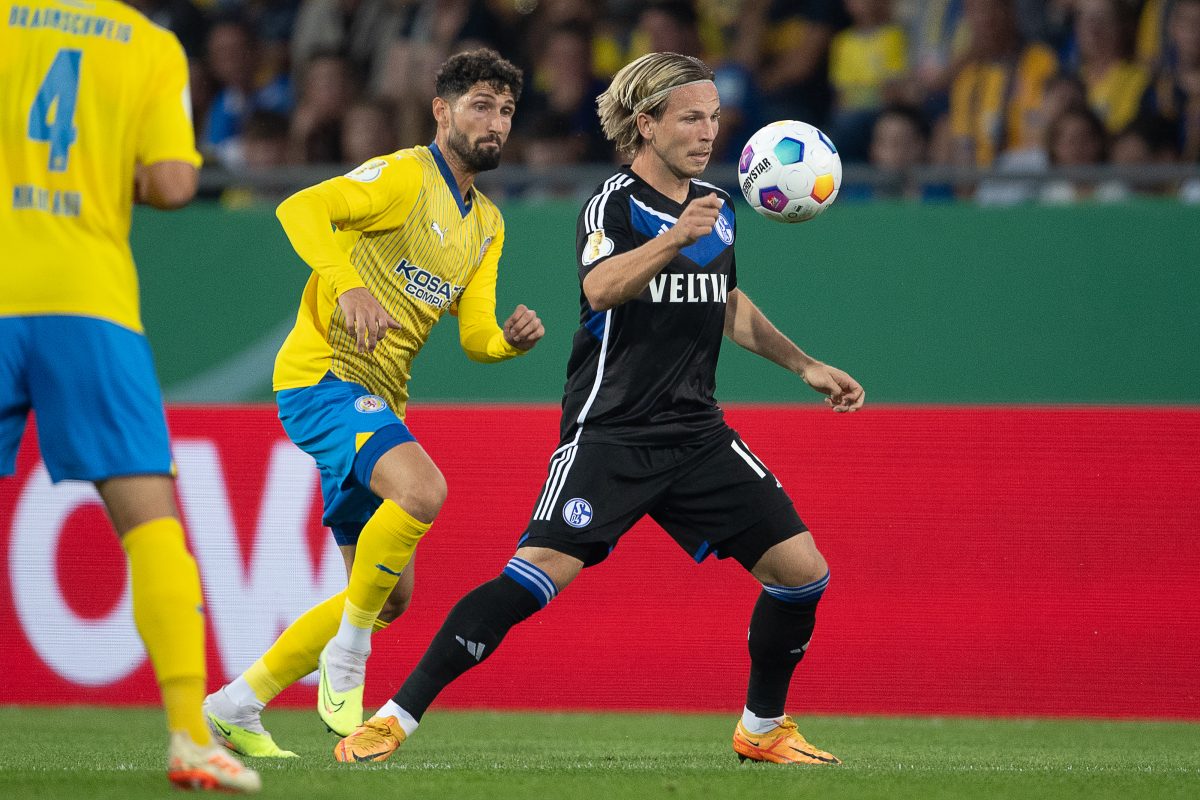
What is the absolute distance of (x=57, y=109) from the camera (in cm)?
416

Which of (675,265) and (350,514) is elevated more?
(675,265)

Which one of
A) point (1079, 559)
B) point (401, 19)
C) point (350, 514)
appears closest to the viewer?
point (350, 514)

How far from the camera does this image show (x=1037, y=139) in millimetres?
10305

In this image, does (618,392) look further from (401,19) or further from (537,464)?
(401,19)

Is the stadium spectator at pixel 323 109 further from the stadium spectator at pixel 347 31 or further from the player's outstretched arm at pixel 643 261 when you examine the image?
the player's outstretched arm at pixel 643 261

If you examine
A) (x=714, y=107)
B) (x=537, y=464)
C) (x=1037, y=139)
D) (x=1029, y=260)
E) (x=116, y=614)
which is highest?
(x=714, y=107)

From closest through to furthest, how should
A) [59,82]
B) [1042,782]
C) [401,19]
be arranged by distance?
[59,82] → [1042,782] → [401,19]

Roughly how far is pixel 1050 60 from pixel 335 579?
18.6 ft

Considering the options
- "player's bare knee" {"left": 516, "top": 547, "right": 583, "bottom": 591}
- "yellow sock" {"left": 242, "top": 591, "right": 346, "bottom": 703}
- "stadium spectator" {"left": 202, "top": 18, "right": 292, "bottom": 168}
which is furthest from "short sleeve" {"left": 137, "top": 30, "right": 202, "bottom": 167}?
"stadium spectator" {"left": 202, "top": 18, "right": 292, "bottom": 168}

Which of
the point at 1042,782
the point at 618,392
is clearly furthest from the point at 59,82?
the point at 1042,782

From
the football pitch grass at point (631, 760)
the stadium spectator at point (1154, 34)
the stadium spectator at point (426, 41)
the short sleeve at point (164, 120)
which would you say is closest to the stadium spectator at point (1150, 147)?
the stadium spectator at point (1154, 34)

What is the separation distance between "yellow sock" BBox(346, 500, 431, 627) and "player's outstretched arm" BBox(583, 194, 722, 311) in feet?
3.43

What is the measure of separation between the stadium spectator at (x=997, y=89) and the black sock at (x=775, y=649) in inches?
217

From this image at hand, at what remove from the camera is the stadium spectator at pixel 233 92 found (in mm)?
12320
